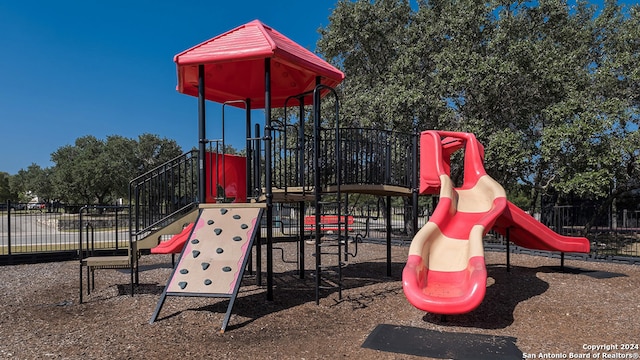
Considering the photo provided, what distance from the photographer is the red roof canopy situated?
6.66 meters

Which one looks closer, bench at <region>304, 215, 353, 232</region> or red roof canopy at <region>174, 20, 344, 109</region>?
red roof canopy at <region>174, 20, 344, 109</region>

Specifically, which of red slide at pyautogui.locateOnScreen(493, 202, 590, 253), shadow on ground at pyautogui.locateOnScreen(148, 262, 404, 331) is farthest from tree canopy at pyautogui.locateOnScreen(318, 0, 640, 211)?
shadow on ground at pyautogui.locateOnScreen(148, 262, 404, 331)

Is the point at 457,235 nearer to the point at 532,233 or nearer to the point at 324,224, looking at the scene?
the point at 532,233

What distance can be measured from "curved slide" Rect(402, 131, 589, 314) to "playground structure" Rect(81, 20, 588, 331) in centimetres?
2

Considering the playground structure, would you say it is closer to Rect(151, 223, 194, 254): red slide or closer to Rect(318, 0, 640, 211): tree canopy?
Rect(151, 223, 194, 254): red slide

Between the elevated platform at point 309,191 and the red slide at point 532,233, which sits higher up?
the elevated platform at point 309,191

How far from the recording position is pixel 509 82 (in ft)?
51.0

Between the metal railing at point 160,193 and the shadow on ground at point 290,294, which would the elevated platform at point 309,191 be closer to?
the metal railing at point 160,193

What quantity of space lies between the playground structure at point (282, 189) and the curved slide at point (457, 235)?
0.07 feet

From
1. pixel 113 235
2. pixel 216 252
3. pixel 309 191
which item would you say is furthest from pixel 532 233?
pixel 113 235

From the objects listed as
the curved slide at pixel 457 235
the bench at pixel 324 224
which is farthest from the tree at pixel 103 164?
the curved slide at pixel 457 235

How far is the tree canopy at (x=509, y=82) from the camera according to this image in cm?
1450

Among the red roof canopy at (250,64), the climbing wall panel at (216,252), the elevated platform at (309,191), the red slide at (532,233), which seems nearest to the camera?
the climbing wall panel at (216,252)

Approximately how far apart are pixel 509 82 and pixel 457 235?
10908 mm
